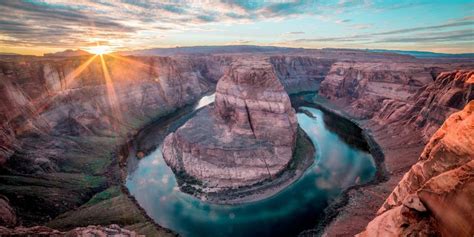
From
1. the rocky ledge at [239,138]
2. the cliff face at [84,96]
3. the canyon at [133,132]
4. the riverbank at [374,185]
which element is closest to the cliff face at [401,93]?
the canyon at [133,132]

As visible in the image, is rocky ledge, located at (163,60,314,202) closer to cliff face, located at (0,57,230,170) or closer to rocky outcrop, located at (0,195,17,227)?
rocky outcrop, located at (0,195,17,227)

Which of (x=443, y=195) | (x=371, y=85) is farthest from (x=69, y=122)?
(x=371, y=85)

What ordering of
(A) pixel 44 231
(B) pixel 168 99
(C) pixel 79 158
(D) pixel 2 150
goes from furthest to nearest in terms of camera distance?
(B) pixel 168 99 → (C) pixel 79 158 → (D) pixel 2 150 → (A) pixel 44 231

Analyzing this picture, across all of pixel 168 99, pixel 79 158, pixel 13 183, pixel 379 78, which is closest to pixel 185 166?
pixel 79 158

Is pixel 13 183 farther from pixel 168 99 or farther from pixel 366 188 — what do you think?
pixel 168 99

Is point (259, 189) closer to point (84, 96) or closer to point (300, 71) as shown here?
point (84, 96)

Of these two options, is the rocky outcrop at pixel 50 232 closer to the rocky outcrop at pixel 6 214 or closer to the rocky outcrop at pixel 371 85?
the rocky outcrop at pixel 6 214

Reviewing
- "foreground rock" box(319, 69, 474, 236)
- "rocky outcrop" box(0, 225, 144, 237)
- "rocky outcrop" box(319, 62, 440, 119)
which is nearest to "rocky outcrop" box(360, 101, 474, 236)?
"foreground rock" box(319, 69, 474, 236)
